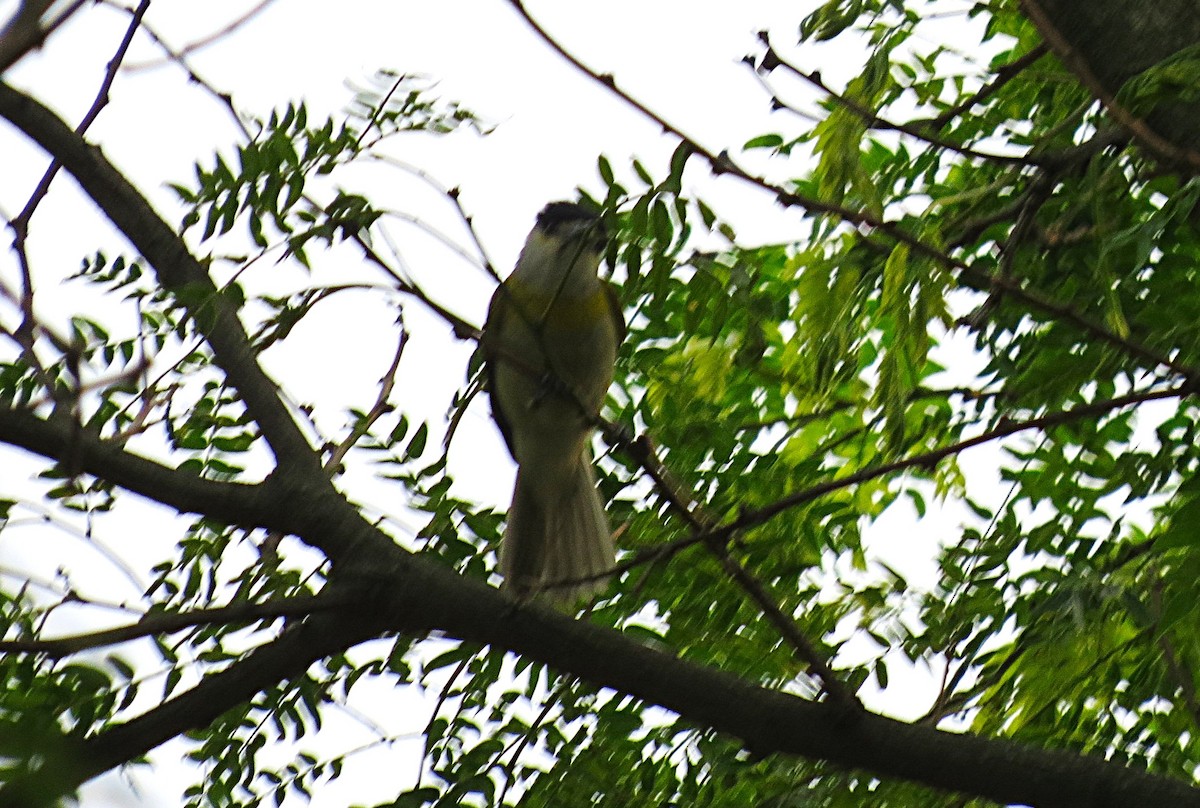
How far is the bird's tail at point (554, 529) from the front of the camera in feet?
13.3

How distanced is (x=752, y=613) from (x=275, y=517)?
1.17 m

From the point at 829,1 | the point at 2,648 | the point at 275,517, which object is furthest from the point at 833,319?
the point at 2,648

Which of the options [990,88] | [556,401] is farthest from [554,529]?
[990,88]

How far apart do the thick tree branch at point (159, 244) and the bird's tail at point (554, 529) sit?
1302 mm

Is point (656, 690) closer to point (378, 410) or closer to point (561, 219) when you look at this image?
point (378, 410)

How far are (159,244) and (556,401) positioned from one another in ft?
5.45

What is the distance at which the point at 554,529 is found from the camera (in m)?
4.23

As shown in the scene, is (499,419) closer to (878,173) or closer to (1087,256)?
(878,173)

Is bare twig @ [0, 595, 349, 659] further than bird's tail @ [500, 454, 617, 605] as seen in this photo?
No

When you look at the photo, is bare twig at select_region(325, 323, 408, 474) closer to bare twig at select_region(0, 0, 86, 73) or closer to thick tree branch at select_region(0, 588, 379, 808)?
thick tree branch at select_region(0, 588, 379, 808)

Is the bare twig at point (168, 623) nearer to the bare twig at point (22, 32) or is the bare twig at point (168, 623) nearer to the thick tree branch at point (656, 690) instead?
the thick tree branch at point (656, 690)

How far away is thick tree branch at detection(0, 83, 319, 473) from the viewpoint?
2.66m

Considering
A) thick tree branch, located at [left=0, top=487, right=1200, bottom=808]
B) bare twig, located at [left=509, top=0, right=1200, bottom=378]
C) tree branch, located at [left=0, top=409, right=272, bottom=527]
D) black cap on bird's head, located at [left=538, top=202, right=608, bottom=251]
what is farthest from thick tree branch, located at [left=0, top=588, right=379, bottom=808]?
black cap on bird's head, located at [left=538, top=202, right=608, bottom=251]

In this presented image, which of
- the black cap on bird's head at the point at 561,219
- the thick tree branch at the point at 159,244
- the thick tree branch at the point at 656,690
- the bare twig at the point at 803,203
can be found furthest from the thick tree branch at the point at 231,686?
the black cap on bird's head at the point at 561,219
